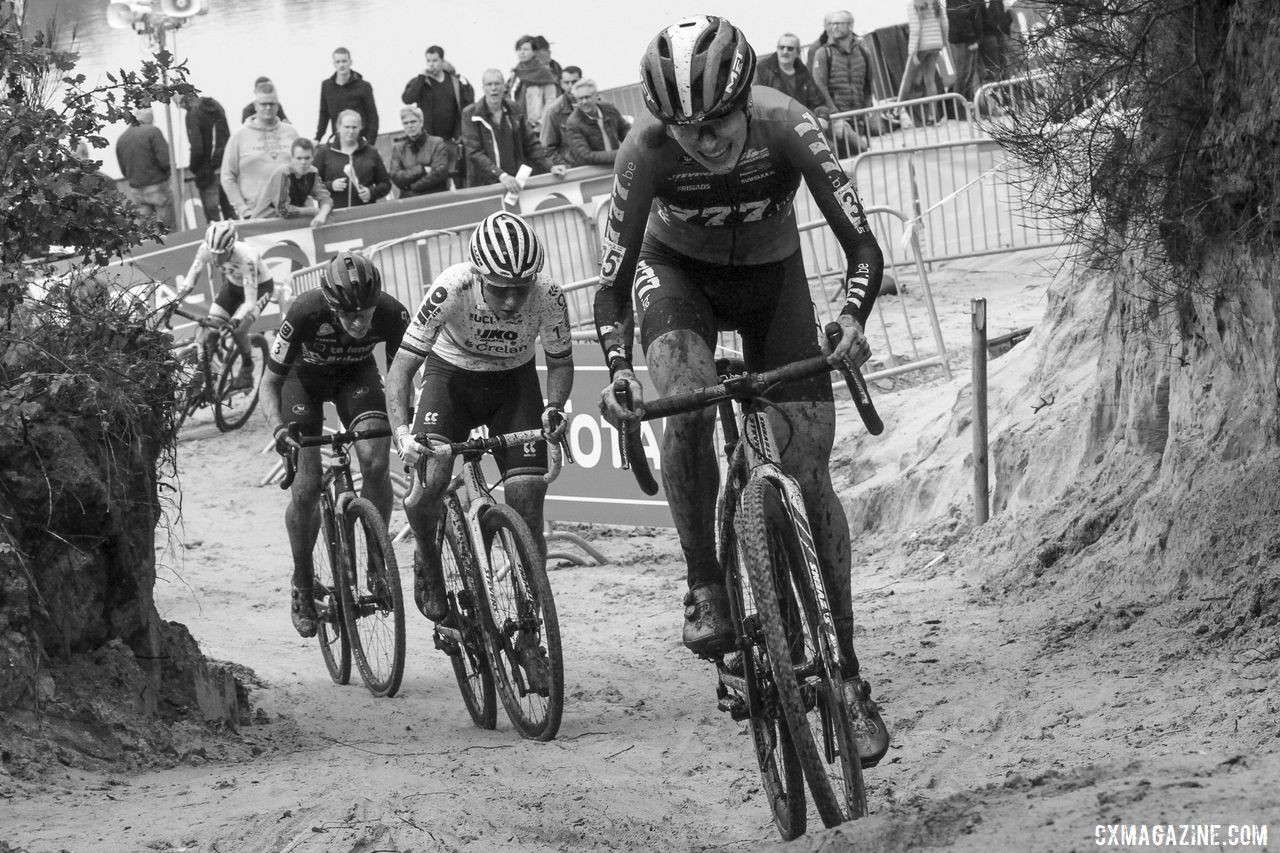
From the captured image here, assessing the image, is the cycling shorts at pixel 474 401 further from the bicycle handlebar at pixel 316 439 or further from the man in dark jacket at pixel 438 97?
the man in dark jacket at pixel 438 97

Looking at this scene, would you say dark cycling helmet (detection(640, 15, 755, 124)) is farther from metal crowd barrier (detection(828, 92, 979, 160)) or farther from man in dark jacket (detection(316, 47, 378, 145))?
man in dark jacket (detection(316, 47, 378, 145))

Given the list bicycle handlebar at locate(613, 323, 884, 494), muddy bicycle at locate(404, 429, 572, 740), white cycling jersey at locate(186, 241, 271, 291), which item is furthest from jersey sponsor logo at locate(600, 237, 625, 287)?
white cycling jersey at locate(186, 241, 271, 291)

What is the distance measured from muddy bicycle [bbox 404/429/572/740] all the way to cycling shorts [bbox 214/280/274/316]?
8.12m

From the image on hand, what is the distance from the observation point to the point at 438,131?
59.0 feet

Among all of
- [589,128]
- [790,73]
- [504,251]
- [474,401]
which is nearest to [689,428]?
A: [504,251]

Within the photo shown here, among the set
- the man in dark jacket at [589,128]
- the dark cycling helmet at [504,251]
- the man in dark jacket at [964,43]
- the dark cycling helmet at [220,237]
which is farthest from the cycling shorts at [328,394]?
the man in dark jacket at [964,43]

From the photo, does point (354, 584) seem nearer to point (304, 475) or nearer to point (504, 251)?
point (304, 475)

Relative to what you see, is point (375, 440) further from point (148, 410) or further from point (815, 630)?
point (815, 630)

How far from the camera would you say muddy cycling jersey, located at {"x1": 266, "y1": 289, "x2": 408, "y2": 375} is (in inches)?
328

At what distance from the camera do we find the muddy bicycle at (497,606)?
22.1 ft

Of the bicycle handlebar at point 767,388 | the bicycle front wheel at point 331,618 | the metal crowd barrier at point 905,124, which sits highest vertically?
the metal crowd barrier at point 905,124

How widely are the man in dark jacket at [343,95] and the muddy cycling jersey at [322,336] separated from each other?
9.91 metres

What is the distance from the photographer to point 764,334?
18.4ft

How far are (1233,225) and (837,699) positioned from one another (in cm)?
289
